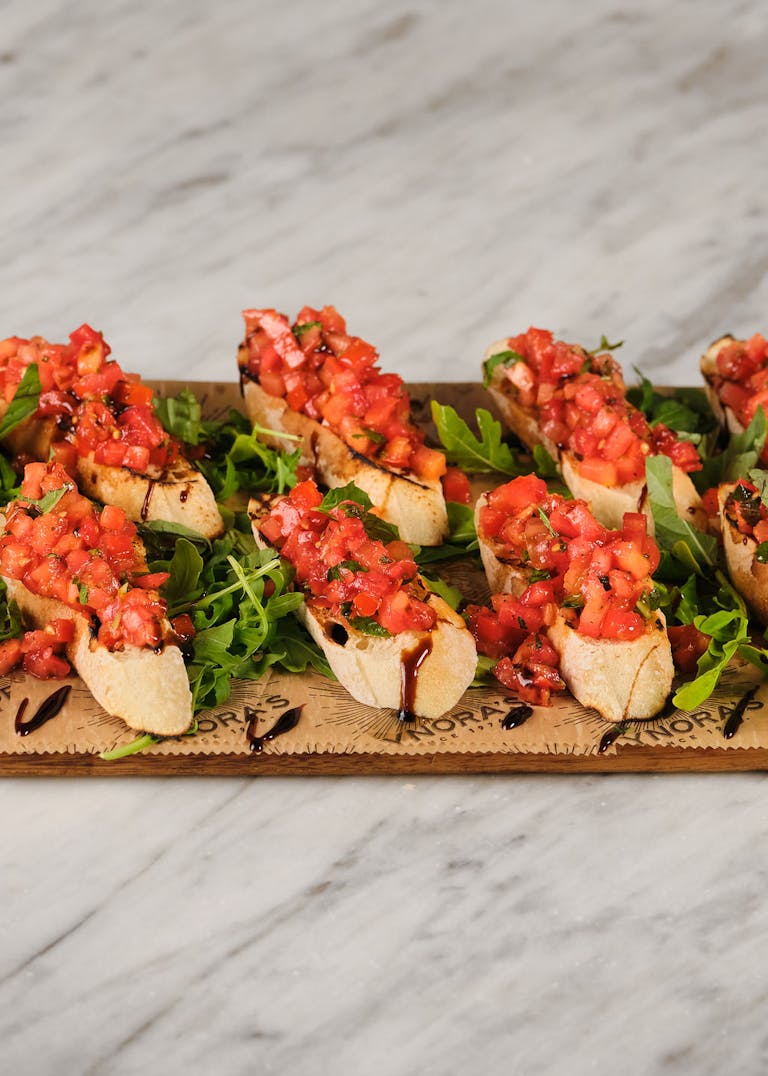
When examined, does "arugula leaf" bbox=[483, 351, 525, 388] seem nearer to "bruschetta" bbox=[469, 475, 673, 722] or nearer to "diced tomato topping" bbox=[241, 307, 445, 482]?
"diced tomato topping" bbox=[241, 307, 445, 482]

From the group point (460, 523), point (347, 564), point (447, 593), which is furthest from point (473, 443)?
point (347, 564)

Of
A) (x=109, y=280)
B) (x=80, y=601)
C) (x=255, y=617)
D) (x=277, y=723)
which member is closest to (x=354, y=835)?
(x=277, y=723)

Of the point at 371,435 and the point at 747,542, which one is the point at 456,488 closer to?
the point at 371,435

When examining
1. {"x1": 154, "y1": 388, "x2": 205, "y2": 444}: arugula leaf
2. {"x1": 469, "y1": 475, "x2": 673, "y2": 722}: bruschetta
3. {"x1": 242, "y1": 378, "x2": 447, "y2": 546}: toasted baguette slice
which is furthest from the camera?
{"x1": 154, "y1": 388, "x2": 205, "y2": 444}: arugula leaf

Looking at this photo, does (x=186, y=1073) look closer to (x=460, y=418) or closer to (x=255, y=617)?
(x=255, y=617)

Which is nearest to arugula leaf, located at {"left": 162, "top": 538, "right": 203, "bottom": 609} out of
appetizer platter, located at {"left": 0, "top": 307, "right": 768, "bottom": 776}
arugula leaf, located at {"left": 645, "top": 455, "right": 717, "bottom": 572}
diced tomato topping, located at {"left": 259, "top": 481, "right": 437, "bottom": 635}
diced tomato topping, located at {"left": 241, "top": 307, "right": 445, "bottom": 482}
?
appetizer platter, located at {"left": 0, "top": 307, "right": 768, "bottom": 776}

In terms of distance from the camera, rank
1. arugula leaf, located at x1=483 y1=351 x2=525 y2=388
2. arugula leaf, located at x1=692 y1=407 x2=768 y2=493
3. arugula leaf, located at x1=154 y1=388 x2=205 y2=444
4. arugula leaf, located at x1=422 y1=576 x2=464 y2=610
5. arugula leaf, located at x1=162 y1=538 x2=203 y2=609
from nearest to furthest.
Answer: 1. arugula leaf, located at x1=162 y1=538 x2=203 y2=609
2. arugula leaf, located at x1=422 y1=576 x2=464 y2=610
3. arugula leaf, located at x1=692 y1=407 x2=768 y2=493
4. arugula leaf, located at x1=154 y1=388 x2=205 y2=444
5. arugula leaf, located at x1=483 y1=351 x2=525 y2=388
